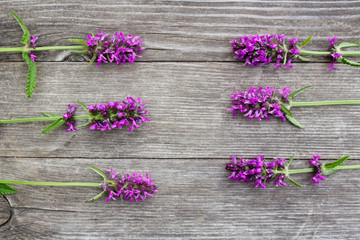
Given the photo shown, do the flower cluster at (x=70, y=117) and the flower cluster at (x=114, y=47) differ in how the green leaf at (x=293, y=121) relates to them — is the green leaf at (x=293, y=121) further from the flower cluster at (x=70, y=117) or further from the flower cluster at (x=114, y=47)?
the flower cluster at (x=70, y=117)

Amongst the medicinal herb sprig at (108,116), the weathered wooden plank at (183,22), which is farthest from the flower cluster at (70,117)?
the weathered wooden plank at (183,22)

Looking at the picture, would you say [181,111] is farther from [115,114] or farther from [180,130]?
[115,114]

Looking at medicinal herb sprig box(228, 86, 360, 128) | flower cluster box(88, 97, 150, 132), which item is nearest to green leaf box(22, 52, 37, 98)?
flower cluster box(88, 97, 150, 132)

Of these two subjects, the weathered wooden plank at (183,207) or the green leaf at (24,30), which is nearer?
the green leaf at (24,30)

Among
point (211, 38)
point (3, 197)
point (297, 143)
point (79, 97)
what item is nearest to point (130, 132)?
point (79, 97)

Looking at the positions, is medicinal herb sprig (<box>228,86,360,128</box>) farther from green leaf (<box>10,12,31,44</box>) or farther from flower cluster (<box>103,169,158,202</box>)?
green leaf (<box>10,12,31,44</box>)

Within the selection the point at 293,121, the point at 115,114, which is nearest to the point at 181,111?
the point at 115,114
